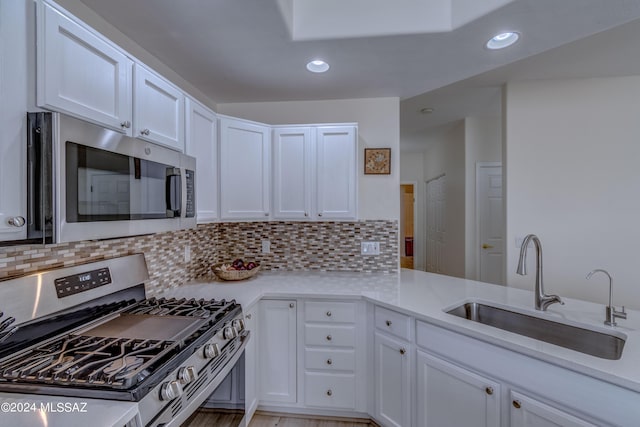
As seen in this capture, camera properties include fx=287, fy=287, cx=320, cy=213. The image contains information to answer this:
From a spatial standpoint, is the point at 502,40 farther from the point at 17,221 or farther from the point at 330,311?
the point at 17,221

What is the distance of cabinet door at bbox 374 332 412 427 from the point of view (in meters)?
1.65

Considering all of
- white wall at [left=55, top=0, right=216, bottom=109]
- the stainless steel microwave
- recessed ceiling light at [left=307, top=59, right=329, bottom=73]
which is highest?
recessed ceiling light at [left=307, top=59, right=329, bottom=73]

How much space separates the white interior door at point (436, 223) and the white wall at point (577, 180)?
1.91 meters

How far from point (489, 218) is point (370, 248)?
7.14 feet

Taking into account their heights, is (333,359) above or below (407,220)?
below

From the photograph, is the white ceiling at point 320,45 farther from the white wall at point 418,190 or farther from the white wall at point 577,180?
the white wall at point 418,190

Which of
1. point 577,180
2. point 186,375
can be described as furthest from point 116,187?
point 577,180

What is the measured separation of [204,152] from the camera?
1.93 metres

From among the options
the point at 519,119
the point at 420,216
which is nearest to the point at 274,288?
the point at 519,119

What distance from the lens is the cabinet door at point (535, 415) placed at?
1082 mm

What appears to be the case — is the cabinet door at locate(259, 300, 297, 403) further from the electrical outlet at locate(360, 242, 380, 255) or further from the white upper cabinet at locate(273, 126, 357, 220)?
the electrical outlet at locate(360, 242, 380, 255)

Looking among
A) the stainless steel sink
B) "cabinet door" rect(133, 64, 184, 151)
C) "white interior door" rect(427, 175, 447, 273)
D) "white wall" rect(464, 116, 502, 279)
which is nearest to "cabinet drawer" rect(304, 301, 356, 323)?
the stainless steel sink

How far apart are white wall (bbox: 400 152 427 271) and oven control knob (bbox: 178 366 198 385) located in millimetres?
5423

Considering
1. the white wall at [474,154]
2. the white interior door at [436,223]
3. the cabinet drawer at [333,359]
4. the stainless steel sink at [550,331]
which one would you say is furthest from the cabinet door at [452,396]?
the white interior door at [436,223]
